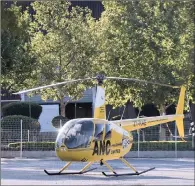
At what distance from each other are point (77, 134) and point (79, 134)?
0.06 m

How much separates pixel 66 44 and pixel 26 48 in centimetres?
391

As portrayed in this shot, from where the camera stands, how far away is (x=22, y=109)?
37.2m

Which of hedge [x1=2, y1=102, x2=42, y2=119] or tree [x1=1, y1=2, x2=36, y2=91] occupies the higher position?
tree [x1=1, y1=2, x2=36, y2=91]

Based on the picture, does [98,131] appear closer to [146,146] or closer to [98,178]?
[98,178]

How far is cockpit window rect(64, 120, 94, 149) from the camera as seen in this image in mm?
18078

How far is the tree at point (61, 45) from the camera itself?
3472cm

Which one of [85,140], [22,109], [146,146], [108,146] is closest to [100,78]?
[85,140]

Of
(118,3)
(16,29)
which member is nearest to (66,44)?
(118,3)

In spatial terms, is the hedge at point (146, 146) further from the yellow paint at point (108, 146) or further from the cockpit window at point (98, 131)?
the cockpit window at point (98, 131)

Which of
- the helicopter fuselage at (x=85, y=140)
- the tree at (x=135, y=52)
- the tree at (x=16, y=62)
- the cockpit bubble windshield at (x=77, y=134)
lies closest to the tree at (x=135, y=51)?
the tree at (x=135, y=52)

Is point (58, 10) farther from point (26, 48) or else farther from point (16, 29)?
point (16, 29)

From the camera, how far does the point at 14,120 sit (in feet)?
96.0

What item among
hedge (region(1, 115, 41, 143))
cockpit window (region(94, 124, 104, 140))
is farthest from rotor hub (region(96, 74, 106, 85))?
hedge (region(1, 115, 41, 143))

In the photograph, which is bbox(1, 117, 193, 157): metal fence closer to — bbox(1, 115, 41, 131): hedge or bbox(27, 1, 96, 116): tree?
bbox(1, 115, 41, 131): hedge
